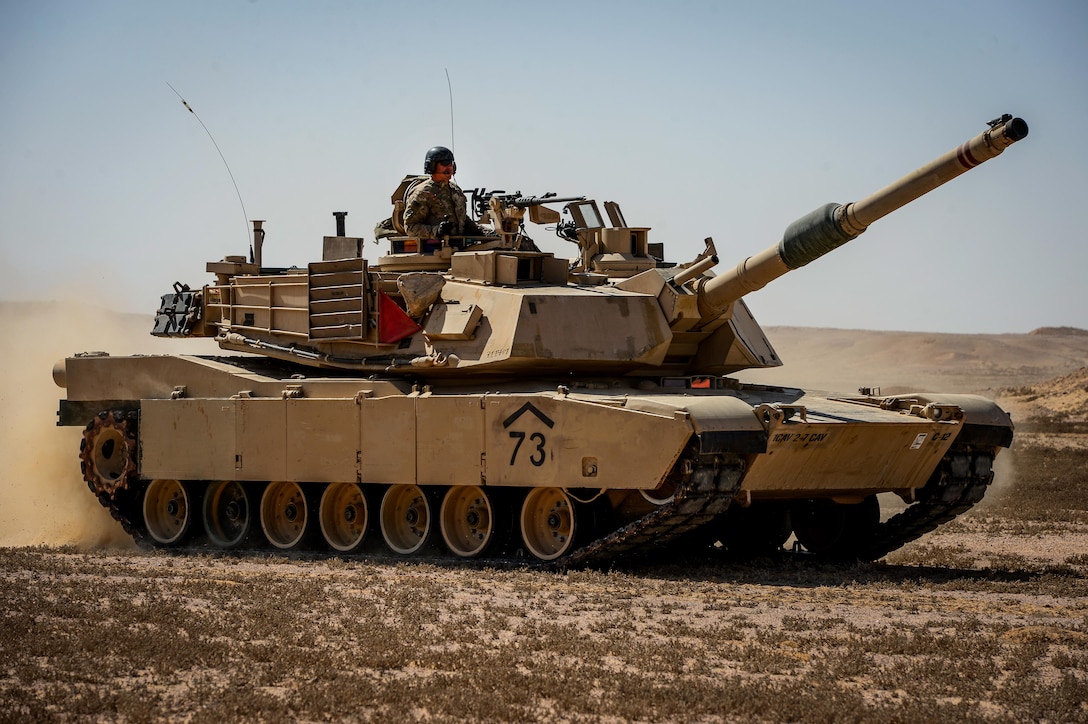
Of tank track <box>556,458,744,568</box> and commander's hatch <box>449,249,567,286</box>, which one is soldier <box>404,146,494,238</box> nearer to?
commander's hatch <box>449,249,567,286</box>

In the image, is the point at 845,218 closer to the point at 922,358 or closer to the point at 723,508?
the point at 723,508

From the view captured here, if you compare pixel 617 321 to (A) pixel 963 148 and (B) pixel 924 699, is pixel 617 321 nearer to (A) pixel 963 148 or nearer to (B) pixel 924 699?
(A) pixel 963 148

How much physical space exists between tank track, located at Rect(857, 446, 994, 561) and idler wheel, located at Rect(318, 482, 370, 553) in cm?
623

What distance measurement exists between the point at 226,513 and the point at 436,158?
5395 mm

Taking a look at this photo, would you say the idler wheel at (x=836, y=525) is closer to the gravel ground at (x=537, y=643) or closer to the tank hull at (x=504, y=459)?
the tank hull at (x=504, y=459)

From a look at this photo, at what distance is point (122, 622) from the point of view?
12.1 m

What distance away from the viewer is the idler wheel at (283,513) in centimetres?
1933

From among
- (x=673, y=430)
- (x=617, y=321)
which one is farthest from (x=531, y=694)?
(x=617, y=321)

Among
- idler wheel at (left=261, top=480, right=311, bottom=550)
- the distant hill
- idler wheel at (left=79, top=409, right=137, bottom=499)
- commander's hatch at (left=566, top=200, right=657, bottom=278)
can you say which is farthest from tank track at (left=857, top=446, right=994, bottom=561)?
the distant hill

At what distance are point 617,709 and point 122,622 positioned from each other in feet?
15.5

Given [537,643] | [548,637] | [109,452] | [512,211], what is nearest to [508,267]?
[512,211]

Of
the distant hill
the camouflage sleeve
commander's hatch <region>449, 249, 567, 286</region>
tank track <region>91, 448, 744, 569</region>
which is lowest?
the distant hill

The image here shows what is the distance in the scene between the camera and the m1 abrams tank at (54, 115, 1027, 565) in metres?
15.6

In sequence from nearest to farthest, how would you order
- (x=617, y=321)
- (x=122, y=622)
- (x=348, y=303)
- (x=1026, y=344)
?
(x=122, y=622) → (x=617, y=321) → (x=348, y=303) → (x=1026, y=344)
